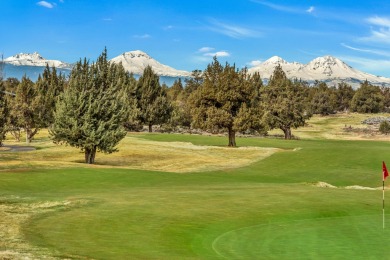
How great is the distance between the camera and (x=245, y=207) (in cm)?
2662

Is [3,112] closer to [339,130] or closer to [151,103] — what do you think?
[151,103]

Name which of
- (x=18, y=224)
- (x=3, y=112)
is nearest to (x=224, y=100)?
(x=3, y=112)

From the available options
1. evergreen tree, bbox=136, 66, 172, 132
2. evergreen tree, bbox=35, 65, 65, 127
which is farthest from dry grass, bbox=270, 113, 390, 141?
evergreen tree, bbox=35, 65, 65, 127

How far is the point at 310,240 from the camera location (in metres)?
19.4

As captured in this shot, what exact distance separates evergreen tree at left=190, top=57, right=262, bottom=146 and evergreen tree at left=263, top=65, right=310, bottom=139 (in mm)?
30969

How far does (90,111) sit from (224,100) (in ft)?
101

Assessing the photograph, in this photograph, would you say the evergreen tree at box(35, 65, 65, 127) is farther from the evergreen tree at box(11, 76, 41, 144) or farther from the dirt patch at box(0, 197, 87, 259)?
the dirt patch at box(0, 197, 87, 259)

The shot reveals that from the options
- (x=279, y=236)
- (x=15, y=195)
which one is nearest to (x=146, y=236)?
(x=279, y=236)

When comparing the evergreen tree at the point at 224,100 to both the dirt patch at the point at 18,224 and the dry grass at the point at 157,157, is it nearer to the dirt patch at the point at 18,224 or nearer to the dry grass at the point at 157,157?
the dry grass at the point at 157,157

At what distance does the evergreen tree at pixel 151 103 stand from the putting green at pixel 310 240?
10393 centimetres

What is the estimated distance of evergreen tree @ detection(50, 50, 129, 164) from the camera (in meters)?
58.2

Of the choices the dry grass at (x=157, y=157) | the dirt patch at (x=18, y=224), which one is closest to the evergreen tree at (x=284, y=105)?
the dry grass at (x=157, y=157)

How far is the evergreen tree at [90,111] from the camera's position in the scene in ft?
191

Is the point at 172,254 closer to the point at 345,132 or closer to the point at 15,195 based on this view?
the point at 15,195
